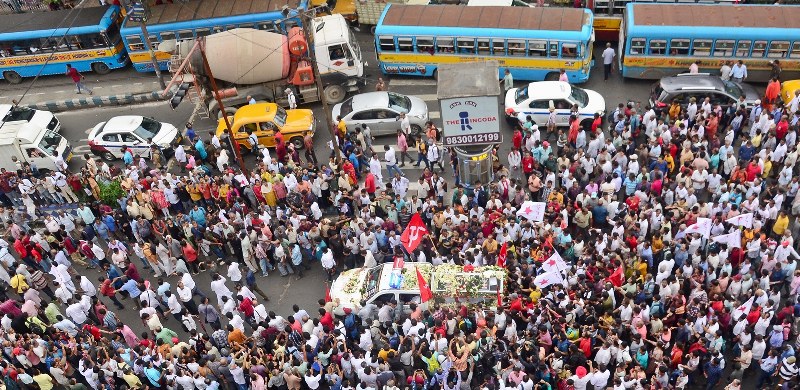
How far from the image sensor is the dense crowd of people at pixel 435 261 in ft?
48.3

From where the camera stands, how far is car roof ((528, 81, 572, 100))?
876 inches

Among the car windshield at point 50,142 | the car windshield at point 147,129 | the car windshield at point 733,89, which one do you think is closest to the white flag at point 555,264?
the car windshield at point 733,89

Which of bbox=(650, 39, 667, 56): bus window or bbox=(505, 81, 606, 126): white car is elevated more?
bbox=(650, 39, 667, 56): bus window

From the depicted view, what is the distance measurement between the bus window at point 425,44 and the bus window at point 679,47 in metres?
7.68

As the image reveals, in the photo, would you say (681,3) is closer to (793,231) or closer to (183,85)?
(793,231)

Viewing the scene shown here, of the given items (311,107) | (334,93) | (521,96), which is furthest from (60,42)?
(521,96)

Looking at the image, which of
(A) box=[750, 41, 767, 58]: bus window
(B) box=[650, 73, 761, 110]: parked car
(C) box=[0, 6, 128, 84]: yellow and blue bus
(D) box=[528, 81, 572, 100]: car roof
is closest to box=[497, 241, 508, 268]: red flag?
(D) box=[528, 81, 572, 100]: car roof

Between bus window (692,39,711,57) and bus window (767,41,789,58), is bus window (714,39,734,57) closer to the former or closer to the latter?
bus window (692,39,711,57)

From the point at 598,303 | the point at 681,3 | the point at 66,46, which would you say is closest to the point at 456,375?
the point at 598,303

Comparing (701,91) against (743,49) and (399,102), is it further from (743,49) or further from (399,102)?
(399,102)

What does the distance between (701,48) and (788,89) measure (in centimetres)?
294

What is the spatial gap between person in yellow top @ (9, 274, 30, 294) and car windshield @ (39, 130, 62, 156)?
6860 mm

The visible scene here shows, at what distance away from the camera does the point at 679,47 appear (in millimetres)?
23500

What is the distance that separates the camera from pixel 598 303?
15.3 m
